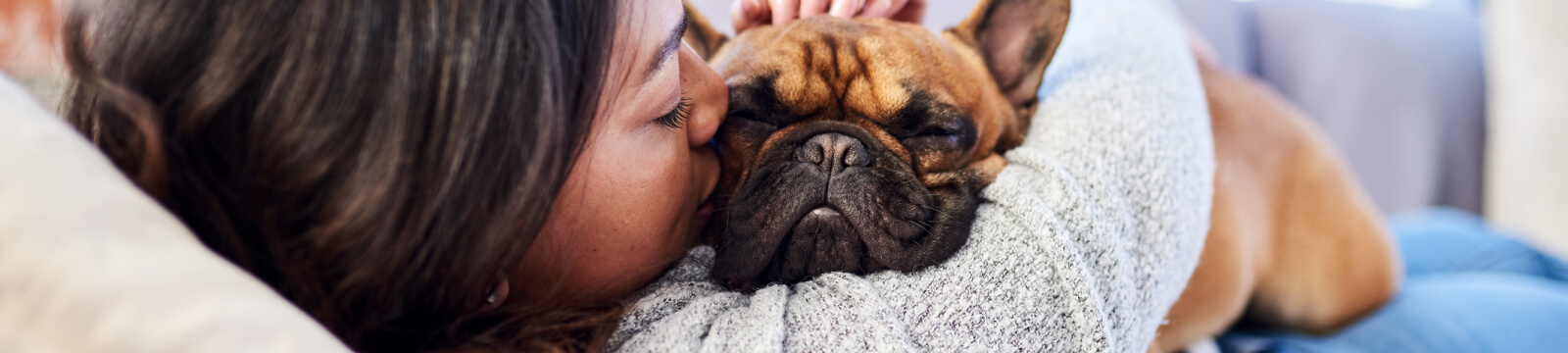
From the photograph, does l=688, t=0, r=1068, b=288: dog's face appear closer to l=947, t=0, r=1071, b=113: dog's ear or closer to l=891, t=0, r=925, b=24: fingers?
l=947, t=0, r=1071, b=113: dog's ear

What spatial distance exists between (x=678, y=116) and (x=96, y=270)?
47 centimetres

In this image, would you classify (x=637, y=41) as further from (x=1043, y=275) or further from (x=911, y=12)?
(x=911, y=12)

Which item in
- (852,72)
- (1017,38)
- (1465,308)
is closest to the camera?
(852,72)

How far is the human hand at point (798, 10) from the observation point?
117 cm

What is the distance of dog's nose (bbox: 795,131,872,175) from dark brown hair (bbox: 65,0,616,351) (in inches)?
11.9

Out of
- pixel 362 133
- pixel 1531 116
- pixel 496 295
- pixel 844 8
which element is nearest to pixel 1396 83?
pixel 1531 116

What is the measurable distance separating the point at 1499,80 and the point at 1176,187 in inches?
95.9

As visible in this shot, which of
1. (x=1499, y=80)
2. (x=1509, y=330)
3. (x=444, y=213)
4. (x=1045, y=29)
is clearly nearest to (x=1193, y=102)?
(x=1045, y=29)

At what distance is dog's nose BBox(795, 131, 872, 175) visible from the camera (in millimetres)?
831

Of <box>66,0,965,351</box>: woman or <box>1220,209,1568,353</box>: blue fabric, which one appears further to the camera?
<box>1220,209,1568,353</box>: blue fabric

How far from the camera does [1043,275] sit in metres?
0.72

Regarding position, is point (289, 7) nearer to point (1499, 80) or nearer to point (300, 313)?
point (300, 313)

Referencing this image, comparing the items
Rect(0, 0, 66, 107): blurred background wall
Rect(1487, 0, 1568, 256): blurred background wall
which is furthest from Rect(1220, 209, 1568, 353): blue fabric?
Rect(0, 0, 66, 107): blurred background wall

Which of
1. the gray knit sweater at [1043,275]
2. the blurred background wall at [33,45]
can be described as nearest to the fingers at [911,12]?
the gray knit sweater at [1043,275]
